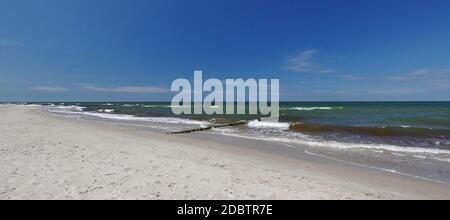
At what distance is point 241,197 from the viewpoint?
16.0 feet

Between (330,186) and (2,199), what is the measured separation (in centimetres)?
656

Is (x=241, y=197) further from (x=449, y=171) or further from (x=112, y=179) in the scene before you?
(x=449, y=171)

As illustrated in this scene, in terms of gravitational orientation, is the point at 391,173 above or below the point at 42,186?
below

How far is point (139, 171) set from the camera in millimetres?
6387
